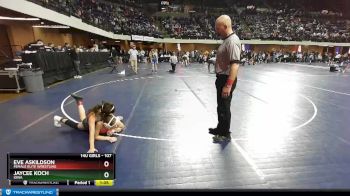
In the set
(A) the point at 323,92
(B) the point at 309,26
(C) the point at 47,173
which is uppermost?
(B) the point at 309,26

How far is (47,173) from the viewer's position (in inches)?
90.4

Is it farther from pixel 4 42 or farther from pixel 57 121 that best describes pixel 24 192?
pixel 4 42

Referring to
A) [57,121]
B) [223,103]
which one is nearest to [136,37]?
[57,121]

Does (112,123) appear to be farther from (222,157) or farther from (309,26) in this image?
(309,26)

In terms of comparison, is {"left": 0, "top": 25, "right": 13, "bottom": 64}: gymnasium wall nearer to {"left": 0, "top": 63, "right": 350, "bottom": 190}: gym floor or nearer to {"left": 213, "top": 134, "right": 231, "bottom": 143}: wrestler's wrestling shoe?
{"left": 0, "top": 63, "right": 350, "bottom": 190}: gym floor

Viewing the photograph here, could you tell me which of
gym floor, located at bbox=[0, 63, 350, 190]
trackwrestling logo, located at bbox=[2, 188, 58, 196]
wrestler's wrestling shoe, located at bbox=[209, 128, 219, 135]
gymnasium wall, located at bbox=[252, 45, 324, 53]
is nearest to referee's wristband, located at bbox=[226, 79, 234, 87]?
gym floor, located at bbox=[0, 63, 350, 190]

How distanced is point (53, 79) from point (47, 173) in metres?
10.7

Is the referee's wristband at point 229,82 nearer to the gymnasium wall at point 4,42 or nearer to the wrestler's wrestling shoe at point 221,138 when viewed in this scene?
the wrestler's wrestling shoe at point 221,138

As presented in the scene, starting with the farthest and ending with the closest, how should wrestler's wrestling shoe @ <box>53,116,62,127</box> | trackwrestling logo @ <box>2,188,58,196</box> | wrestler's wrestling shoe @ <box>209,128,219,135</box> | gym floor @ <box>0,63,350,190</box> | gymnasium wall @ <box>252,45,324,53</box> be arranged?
gymnasium wall @ <box>252,45,324,53</box>, wrestler's wrestling shoe @ <box>53,116,62,127</box>, wrestler's wrestling shoe @ <box>209,128,219,135</box>, gym floor @ <box>0,63,350,190</box>, trackwrestling logo @ <box>2,188,58,196</box>

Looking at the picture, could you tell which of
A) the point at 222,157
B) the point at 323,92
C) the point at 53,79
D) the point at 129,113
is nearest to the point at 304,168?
the point at 222,157

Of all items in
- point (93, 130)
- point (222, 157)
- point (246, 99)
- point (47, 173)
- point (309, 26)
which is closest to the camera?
point (47, 173)

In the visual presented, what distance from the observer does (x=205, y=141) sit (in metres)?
4.74

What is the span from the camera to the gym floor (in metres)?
3.42

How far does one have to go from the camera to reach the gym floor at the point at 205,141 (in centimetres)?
342
